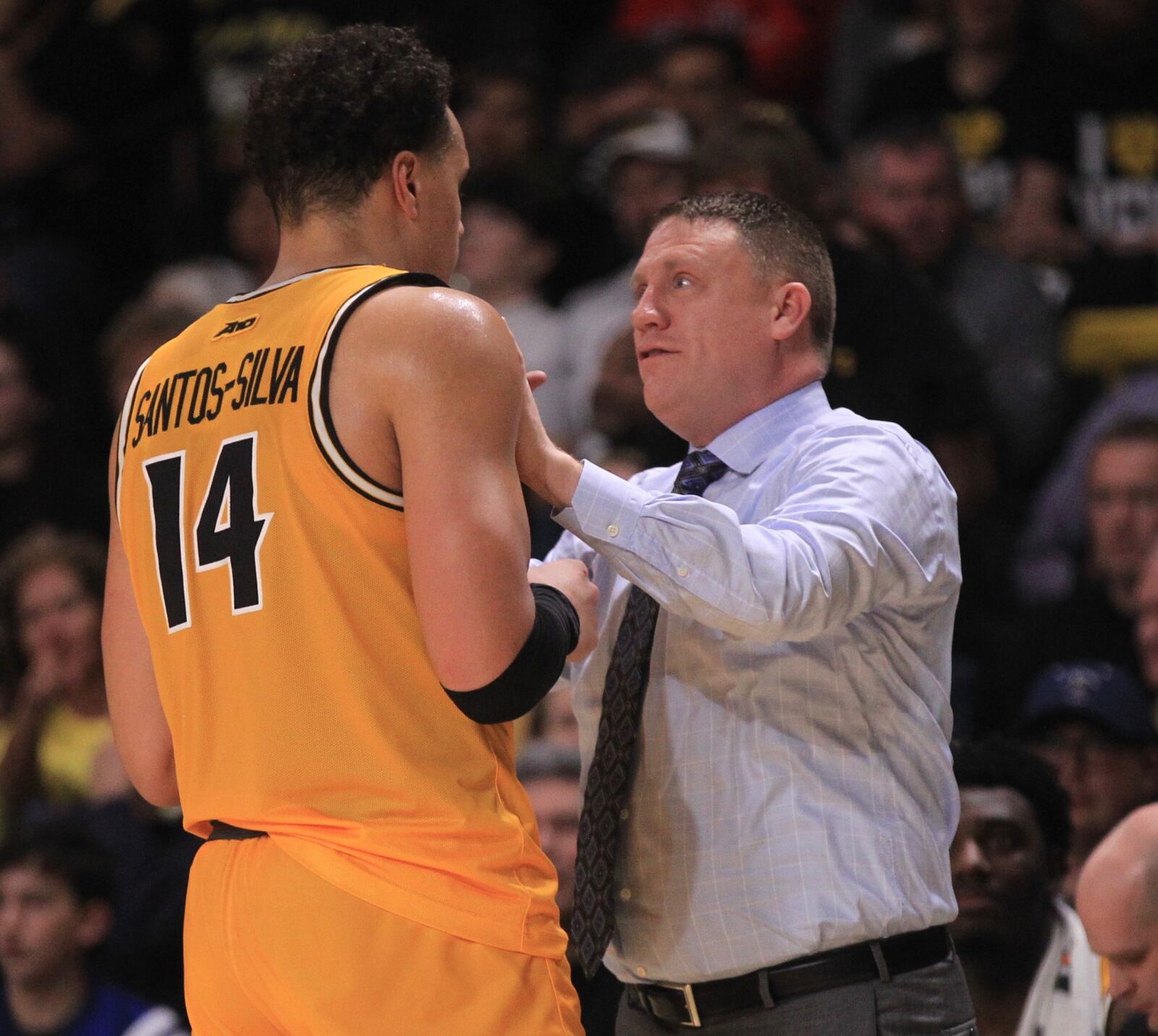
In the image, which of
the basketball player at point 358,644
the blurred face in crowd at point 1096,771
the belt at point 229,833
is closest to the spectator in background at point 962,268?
the blurred face in crowd at point 1096,771

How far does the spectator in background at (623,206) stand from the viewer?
665 centimetres

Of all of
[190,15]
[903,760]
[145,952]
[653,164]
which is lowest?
[145,952]

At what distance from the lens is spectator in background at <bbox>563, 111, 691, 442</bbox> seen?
665cm

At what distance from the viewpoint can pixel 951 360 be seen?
530 centimetres

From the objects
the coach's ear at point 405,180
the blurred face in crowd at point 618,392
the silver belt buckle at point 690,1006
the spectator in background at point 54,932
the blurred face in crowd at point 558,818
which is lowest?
the spectator in background at point 54,932

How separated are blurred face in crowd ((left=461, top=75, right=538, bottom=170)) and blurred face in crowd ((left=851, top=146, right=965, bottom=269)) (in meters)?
2.03

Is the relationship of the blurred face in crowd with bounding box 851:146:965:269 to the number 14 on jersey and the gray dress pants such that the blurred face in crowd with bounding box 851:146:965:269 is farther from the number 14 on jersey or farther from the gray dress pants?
the number 14 on jersey

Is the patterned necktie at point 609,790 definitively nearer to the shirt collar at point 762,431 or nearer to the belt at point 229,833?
the shirt collar at point 762,431

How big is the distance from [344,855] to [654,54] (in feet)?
19.0

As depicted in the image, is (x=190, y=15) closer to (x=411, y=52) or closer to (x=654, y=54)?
(x=654, y=54)

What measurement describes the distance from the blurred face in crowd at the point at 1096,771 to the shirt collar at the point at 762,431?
217 centimetres

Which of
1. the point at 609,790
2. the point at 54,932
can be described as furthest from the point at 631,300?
the point at 609,790

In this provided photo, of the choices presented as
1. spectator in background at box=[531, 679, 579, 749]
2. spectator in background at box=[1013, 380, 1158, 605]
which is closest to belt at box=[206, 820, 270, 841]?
spectator in background at box=[531, 679, 579, 749]

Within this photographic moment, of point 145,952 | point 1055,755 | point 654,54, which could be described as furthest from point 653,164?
point 145,952
